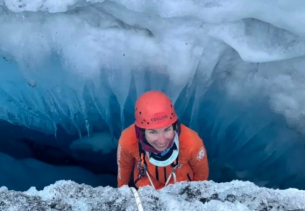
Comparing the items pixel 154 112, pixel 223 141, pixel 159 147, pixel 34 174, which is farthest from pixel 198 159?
pixel 34 174

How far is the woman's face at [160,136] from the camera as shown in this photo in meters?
2.02

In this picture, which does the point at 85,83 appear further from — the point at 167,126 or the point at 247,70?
the point at 247,70

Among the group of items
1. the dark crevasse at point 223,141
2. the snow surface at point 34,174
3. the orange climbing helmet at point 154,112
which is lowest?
the snow surface at point 34,174

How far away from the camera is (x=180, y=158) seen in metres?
2.21

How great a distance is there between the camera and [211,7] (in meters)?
1.90

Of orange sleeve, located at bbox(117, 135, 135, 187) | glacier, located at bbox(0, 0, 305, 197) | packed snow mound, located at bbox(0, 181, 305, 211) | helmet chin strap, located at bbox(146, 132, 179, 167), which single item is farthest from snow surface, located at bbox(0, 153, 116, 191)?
packed snow mound, located at bbox(0, 181, 305, 211)

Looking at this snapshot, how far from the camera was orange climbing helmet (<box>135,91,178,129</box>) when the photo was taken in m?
2.01

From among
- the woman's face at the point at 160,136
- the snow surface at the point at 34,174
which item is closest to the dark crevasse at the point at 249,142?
the woman's face at the point at 160,136

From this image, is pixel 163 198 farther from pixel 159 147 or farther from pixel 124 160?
pixel 124 160

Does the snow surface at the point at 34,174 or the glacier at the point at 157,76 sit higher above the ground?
the glacier at the point at 157,76

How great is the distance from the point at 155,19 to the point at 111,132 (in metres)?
0.88

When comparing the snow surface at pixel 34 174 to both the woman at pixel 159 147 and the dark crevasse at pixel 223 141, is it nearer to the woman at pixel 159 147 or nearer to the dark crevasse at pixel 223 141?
the dark crevasse at pixel 223 141

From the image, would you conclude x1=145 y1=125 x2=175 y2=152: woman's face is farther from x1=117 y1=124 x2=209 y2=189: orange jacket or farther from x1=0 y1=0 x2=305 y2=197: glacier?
x1=0 y1=0 x2=305 y2=197: glacier

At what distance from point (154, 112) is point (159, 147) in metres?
0.17
